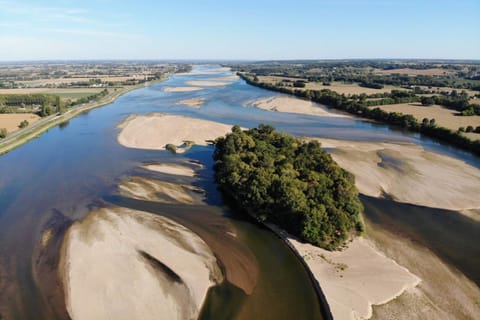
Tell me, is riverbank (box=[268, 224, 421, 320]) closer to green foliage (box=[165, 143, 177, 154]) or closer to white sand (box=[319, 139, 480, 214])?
white sand (box=[319, 139, 480, 214])

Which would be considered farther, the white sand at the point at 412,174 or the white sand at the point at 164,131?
the white sand at the point at 164,131

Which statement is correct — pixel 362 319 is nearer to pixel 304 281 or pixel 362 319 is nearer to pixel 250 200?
pixel 304 281

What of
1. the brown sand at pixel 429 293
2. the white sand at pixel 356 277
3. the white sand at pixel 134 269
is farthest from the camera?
the white sand at pixel 134 269

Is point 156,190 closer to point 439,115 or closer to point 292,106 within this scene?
point 292,106

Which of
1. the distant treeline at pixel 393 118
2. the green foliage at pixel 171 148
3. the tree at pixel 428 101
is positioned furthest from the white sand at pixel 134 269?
the tree at pixel 428 101

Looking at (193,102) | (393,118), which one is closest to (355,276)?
(393,118)

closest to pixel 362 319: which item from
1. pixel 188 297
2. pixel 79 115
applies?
pixel 188 297

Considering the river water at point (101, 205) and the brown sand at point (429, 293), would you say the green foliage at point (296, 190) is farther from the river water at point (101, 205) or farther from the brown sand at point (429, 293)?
the brown sand at point (429, 293)
